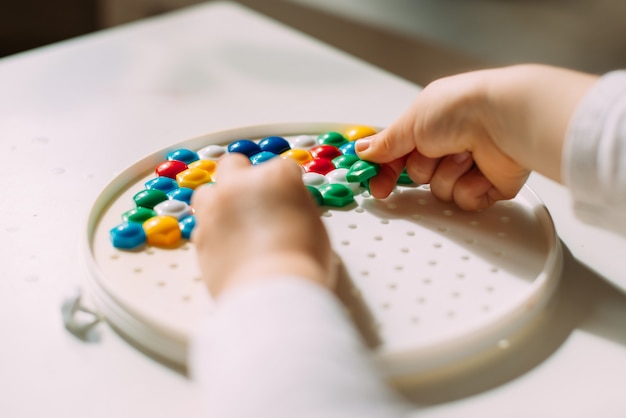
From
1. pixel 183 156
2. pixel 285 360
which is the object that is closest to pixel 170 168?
pixel 183 156

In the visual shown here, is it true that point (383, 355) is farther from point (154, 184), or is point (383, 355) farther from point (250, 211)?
point (154, 184)

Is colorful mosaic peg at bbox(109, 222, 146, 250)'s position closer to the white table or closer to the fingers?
the white table

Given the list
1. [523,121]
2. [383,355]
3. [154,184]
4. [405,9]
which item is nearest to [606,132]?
[523,121]

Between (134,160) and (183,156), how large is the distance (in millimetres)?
54

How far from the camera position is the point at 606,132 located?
1.22 ft

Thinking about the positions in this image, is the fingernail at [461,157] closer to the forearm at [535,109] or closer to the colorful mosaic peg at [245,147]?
the forearm at [535,109]

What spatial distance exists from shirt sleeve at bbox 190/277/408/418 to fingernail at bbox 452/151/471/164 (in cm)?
18

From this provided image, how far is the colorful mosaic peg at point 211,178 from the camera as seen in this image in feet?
1.38

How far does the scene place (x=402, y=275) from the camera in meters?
0.40

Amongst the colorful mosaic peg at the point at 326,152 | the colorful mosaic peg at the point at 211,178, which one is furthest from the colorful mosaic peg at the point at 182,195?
the colorful mosaic peg at the point at 326,152

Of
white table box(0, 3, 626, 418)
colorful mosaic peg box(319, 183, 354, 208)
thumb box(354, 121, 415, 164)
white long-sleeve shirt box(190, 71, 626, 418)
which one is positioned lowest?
white table box(0, 3, 626, 418)

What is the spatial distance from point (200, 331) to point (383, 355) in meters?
0.09

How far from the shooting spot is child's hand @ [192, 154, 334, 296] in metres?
0.34

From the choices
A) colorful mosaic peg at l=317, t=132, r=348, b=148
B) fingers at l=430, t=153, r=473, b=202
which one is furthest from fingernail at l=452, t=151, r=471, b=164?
colorful mosaic peg at l=317, t=132, r=348, b=148
